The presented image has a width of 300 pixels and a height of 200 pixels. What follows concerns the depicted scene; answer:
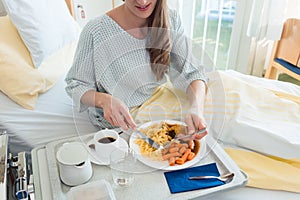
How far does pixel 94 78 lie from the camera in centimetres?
101

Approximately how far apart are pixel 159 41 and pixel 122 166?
495 millimetres

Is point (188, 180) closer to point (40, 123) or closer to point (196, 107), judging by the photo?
point (196, 107)

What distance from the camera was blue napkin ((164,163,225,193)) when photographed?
72cm

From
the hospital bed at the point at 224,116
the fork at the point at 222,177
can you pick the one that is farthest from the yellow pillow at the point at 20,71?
the fork at the point at 222,177

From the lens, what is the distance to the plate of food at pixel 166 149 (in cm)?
79

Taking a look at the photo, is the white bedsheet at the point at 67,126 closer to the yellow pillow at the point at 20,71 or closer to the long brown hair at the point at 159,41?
the yellow pillow at the point at 20,71

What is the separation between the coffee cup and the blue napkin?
6.5 inches

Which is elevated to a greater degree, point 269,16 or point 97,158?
point 269,16

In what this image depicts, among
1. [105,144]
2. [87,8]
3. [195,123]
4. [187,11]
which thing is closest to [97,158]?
[105,144]

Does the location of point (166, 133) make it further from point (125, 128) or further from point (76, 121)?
point (76, 121)

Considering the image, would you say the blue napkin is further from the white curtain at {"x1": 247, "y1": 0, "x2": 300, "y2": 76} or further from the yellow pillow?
the white curtain at {"x1": 247, "y1": 0, "x2": 300, "y2": 76}

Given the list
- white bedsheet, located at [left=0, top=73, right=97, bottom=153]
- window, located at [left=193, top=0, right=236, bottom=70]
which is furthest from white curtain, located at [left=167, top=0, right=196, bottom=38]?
white bedsheet, located at [left=0, top=73, right=97, bottom=153]

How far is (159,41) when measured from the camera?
3.46ft

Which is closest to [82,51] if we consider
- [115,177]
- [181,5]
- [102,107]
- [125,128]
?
[102,107]
